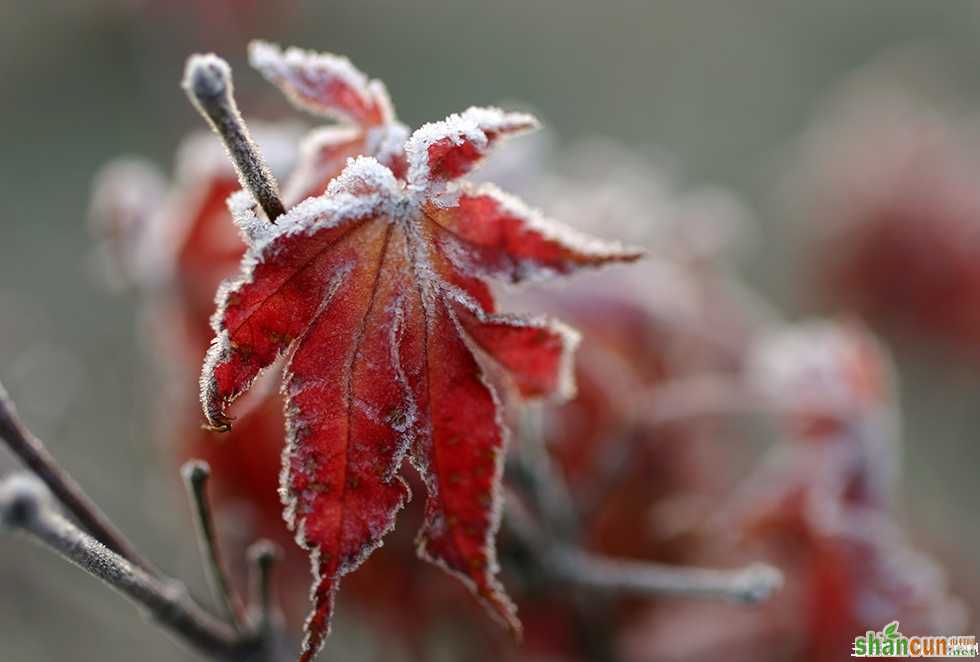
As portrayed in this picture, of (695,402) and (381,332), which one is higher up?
(695,402)

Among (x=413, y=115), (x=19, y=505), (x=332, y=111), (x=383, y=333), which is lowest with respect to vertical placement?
(x=19, y=505)

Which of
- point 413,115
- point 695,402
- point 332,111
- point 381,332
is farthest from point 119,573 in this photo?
point 413,115

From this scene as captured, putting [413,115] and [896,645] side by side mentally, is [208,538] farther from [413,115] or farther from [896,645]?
[413,115]

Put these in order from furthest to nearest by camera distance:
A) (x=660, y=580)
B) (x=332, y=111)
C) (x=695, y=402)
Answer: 1. (x=695, y=402)
2. (x=660, y=580)
3. (x=332, y=111)

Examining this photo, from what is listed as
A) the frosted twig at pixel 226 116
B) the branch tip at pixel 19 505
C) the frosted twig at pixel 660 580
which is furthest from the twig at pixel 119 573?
the frosted twig at pixel 660 580

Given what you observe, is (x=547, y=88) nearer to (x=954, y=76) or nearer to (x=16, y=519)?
(x=954, y=76)

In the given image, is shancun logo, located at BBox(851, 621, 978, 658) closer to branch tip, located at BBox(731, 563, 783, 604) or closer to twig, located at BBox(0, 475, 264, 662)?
branch tip, located at BBox(731, 563, 783, 604)

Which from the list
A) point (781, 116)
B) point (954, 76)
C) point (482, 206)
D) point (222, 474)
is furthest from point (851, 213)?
point (482, 206)

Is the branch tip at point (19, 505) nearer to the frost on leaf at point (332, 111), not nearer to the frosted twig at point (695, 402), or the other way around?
the frost on leaf at point (332, 111)
